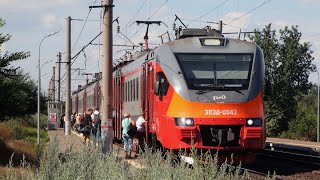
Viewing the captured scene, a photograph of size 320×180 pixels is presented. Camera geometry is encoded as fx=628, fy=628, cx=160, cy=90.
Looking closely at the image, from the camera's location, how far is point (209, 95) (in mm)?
15852

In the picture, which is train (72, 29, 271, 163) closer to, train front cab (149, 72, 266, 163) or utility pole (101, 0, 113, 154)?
train front cab (149, 72, 266, 163)

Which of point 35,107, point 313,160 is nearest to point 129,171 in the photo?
point 313,160

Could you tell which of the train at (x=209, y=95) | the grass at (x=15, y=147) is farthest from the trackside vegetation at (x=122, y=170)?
the grass at (x=15, y=147)

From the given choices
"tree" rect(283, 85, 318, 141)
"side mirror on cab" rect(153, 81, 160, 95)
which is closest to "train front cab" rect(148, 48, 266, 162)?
"side mirror on cab" rect(153, 81, 160, 95)

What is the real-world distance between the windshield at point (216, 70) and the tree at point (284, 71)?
132 feet

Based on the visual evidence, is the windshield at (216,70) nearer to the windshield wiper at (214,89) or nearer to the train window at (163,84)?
the windshield wiper at (214,89)

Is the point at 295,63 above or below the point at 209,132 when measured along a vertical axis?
above

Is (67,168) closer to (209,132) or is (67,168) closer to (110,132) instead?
(209,132)

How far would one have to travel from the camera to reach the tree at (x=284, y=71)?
61250mm

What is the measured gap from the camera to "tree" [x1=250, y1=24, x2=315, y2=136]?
61250 millimetres

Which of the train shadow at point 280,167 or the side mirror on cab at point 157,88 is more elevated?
the side mirror on cab at point 157,88

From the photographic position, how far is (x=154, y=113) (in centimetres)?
1798

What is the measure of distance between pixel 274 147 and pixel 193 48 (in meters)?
13.4

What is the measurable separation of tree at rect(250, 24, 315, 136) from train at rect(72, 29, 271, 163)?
4016 centimetres
